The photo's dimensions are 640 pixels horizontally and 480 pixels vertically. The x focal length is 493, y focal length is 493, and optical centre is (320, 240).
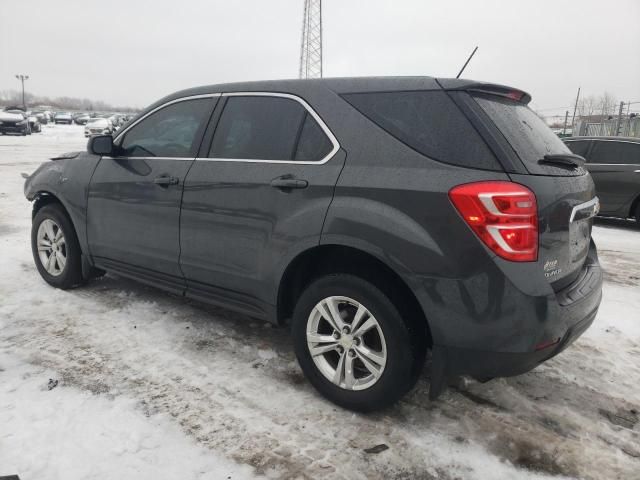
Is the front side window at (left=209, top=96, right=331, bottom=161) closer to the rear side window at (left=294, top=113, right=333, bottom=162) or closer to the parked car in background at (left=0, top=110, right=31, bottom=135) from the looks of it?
the rear side window at (left=294, top=113, right=333, bottom=162)

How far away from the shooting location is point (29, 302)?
13.5ft

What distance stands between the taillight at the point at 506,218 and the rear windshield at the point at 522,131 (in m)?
0.20

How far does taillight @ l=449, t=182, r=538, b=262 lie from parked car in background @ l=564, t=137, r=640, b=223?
7234 millimetres

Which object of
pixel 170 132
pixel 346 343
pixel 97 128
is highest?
pixel 97 128

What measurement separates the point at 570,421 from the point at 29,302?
407 centimetres

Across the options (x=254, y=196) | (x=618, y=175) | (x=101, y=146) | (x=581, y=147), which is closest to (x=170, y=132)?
(x=101, y=146)

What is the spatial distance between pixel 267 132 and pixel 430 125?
1.06 metres

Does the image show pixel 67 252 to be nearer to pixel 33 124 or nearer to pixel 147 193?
pixel 147 193

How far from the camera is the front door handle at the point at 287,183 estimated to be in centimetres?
271

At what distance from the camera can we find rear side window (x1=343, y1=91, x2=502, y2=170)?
2.29 m

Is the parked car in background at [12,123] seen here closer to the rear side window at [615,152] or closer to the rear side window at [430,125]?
the rear side window at [615,152]

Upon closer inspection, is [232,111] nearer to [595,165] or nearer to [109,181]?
[109,181]

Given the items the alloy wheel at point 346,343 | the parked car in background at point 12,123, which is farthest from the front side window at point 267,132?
the parked car in background at point 12,123

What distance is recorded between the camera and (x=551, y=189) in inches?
90.0
